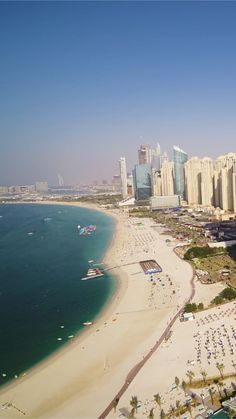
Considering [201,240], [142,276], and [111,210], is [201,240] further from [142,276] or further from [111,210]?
[111,210]

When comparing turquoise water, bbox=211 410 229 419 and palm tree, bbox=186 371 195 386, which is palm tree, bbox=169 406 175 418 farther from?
palm tree, bbox=186 371 195 386

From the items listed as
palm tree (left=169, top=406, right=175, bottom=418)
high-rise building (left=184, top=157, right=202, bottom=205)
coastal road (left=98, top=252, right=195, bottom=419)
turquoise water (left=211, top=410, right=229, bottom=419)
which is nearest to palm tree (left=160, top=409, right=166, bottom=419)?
palm tree (left=169, top=406, right=175, bottom=418)

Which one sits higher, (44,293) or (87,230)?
(87,230)

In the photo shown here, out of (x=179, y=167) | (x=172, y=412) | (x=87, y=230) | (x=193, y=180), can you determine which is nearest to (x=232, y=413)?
(x=172, y=412)

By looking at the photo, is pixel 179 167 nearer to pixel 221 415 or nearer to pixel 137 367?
pixel 137 367

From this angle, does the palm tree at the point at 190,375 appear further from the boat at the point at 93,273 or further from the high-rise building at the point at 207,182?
the high-rise building at the point at 207,182

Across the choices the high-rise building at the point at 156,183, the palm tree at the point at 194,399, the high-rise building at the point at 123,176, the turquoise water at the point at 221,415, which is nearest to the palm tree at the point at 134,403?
the palm tree at the point at 194,399
